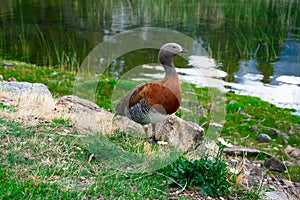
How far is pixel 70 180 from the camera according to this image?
4.59 m

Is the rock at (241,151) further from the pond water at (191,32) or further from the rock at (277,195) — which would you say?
the pond water at (191,32)

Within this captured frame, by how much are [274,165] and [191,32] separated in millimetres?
13344

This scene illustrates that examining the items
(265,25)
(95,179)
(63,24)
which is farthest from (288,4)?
(95,179)

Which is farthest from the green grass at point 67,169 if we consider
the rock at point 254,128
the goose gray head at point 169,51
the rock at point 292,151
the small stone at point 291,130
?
the small stone at point 291,130

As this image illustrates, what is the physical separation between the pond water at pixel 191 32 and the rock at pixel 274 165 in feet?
14.2

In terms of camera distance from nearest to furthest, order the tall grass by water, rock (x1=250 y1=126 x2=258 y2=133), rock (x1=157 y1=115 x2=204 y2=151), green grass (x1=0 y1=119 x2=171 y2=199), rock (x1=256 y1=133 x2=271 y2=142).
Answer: green grass (x1=0 y1=119 x2=171 y2=199) → rock (x1=157 y1=115 x2=204 y2=151) → rock (x1=256 y1=133 x2=271 y2=142) → rock (x1=250 y1=126 x2=258 y2=133) → the tall grass by water

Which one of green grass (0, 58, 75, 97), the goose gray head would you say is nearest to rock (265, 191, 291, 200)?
the goose gray head

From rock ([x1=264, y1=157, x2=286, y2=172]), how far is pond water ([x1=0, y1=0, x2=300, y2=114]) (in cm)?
434

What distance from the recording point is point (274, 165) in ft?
27.2

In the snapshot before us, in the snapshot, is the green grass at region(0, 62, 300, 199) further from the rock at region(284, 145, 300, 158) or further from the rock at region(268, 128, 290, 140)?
the rock at region(268, 128, 290, 140)

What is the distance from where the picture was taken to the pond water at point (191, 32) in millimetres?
15586

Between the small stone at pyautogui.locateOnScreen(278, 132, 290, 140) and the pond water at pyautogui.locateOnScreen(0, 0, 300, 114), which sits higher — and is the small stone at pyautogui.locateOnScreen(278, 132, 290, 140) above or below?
below

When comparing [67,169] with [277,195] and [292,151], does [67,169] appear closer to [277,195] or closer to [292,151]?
[277,195]

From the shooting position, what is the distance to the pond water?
15586 millimetres
